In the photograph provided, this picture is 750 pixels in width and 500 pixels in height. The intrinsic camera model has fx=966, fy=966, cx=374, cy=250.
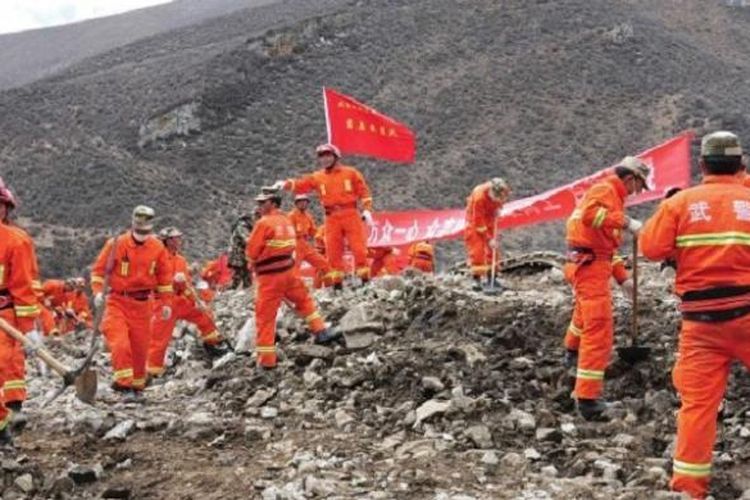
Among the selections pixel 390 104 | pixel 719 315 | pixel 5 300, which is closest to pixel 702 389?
pixel 719 315

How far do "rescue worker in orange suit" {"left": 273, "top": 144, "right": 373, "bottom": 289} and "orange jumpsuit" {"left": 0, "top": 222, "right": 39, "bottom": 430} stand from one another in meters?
4.05

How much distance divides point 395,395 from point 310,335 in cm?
234

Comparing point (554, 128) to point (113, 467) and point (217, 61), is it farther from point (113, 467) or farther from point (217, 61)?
point (113, 467)

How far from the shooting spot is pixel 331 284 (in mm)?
11367

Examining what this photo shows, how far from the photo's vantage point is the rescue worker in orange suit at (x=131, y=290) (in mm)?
8469

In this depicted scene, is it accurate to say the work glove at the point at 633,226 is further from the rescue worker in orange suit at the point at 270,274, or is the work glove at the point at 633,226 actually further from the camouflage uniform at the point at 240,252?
the camouflage uniform at the point at 240,252

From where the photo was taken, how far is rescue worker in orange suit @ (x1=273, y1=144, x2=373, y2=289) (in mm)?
10453

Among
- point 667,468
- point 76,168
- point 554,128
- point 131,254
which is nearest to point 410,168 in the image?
point 554,128

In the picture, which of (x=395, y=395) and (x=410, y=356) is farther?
(x=410, y=356)

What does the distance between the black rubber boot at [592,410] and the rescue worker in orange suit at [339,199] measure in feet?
14.4

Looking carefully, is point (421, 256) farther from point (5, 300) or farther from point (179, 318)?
point (5, 300)

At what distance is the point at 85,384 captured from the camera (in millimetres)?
6434

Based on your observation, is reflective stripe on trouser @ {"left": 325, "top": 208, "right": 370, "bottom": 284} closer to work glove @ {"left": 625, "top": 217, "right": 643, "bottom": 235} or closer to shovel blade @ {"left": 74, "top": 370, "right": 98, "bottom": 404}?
shovel blade @ {"left": 74, "top": 370, "right": 98, "bottom": 404}

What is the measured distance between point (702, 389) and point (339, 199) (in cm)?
620
